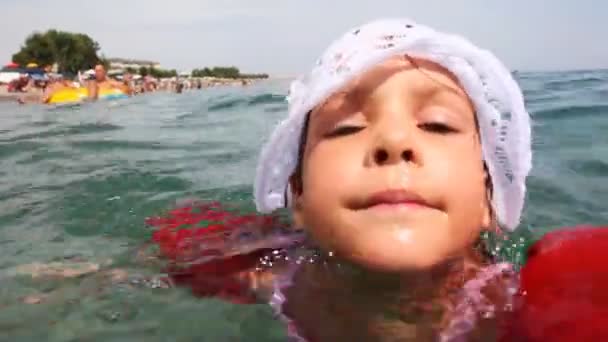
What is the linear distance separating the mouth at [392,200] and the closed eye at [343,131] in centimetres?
30

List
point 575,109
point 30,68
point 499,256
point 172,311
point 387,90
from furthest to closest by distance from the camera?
point 30,68 < point 575,109 < point 499,256 < point 172,311 < point 387,90

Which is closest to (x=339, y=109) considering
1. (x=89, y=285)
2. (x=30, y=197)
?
(x=89, y=285)

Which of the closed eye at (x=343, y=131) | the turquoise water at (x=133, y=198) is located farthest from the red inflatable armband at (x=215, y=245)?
the closed eye at (x=343, y=131)

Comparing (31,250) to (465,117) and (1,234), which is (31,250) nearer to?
(1,234)

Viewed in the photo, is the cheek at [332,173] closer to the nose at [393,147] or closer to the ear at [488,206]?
the nose at [393,147]

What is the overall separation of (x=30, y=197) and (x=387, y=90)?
11.7 ft

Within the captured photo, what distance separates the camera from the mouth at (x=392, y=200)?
1.83m

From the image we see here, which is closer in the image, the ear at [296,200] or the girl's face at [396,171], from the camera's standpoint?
the girl's face at [396,171]

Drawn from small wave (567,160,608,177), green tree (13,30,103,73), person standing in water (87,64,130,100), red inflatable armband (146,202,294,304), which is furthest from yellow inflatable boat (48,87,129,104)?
green tree (13,30,103,73)

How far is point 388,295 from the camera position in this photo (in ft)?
7.11

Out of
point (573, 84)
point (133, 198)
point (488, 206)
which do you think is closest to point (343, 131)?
point (488, 206)

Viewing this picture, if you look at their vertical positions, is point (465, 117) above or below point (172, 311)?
above

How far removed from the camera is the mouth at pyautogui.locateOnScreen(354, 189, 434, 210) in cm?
183

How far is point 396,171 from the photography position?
185 cm
